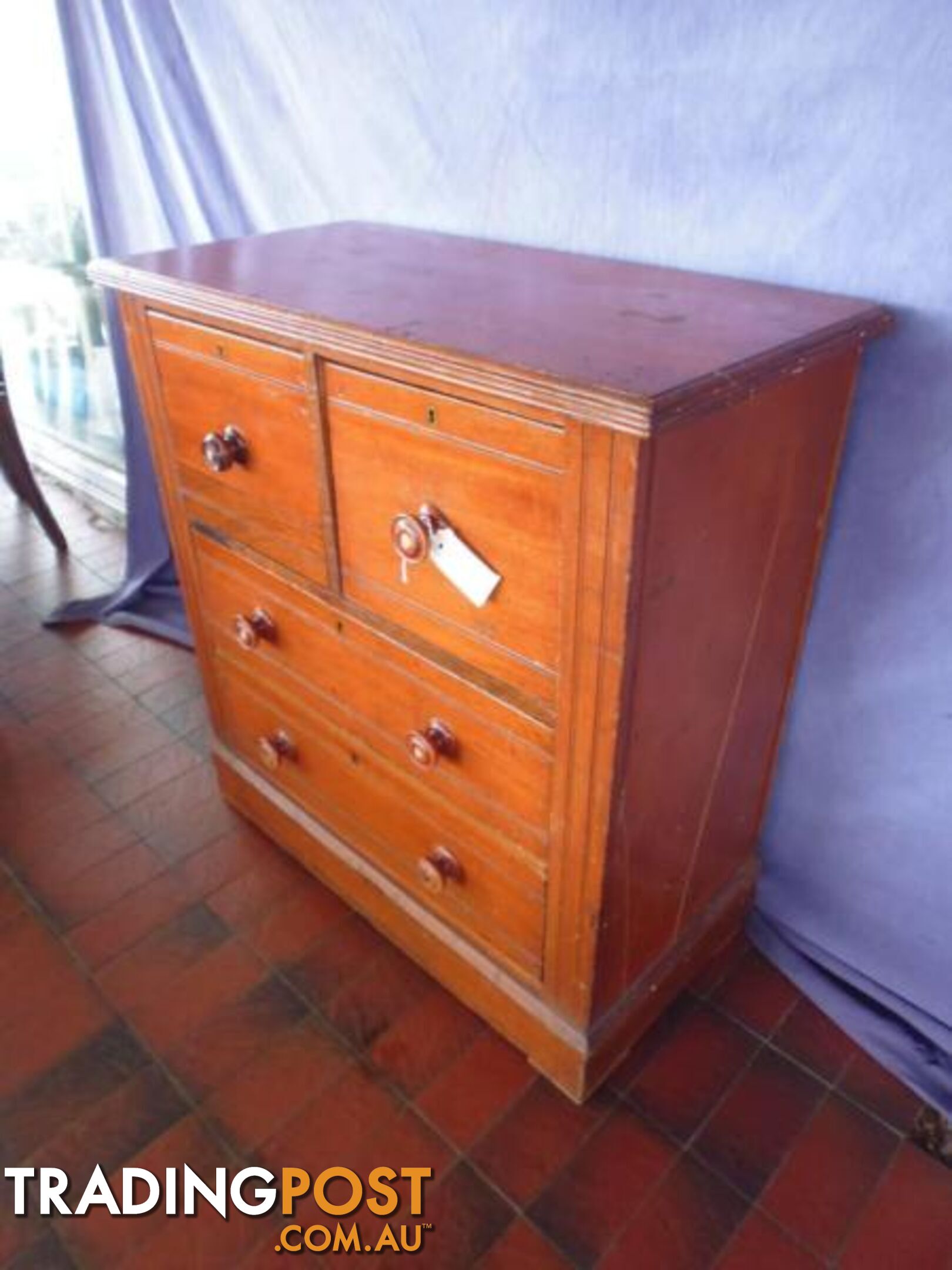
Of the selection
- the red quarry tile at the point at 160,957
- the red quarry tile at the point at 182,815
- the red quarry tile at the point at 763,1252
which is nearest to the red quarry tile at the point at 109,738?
the red quarry tile at the point at 182,815

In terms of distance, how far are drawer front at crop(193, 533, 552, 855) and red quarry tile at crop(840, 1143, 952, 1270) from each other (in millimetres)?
701

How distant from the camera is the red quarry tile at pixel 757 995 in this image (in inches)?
59.7

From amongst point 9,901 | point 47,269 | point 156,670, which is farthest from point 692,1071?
point 47,269

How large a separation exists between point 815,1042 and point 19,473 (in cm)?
272

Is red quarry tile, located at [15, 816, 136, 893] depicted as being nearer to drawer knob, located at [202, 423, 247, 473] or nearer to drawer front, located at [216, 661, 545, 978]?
drawer front, located at [216, 661, 545, 978]

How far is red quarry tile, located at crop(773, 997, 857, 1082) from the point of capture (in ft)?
4.74

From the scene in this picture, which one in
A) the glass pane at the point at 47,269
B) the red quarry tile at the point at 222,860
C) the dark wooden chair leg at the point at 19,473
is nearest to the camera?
the red quarry tile at the point at 222,860

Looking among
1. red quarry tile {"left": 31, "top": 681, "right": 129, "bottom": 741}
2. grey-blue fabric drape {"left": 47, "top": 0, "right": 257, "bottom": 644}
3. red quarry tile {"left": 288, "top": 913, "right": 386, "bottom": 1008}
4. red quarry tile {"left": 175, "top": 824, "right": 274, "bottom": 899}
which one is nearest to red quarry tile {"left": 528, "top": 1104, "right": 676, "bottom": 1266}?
red quarry tile {"left": 288, "top": 913, "right": 386, "bottom": 1008}

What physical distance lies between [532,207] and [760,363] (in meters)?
0.65

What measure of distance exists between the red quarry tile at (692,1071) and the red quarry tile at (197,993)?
2.26ft

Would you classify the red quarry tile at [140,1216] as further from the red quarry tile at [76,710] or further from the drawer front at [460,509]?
the red quarry tile at [76,710]

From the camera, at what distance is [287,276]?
121 cm

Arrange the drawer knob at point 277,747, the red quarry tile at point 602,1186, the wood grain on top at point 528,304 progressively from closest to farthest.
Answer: the wood grain on top at point 528,304 → the red quarry tile at point 602,1186 → the drawer knob at point 277,747

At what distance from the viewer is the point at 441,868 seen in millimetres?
1372
